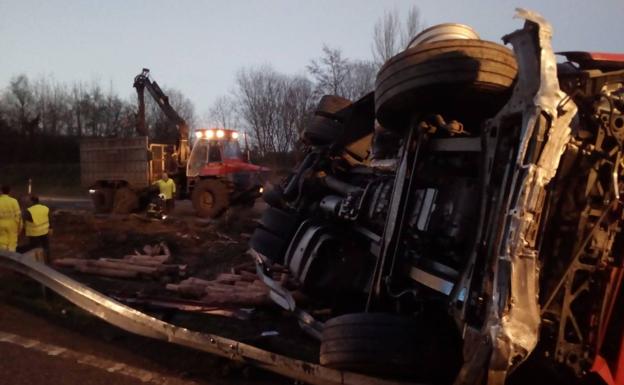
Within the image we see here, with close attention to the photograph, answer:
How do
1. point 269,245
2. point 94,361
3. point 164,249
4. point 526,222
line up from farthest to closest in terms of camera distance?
point 164,249 → point 269,245 → point 94,361 → point 526,222

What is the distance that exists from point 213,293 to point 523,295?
4262mm

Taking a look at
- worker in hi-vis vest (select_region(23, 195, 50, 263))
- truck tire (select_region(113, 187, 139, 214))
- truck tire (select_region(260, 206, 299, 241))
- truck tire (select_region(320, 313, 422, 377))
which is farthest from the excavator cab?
truck tire (select_region(320, 313, 422, 377))

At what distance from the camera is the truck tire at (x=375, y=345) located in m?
2.89

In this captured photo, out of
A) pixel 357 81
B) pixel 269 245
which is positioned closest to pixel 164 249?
pixel 269 245

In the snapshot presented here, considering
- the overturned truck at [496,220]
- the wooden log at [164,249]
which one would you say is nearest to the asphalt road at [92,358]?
the overturned truck at [496,220]

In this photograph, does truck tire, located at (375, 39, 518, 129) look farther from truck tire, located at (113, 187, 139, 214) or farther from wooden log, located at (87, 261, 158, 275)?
truck tire, located at (113, 187, 139, 214)

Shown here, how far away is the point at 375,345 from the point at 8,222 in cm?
692

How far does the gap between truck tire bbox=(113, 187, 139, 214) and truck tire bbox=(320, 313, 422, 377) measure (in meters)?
16.4

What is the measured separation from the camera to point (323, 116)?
18.5 feet

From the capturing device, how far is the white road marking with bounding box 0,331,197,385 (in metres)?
3.93

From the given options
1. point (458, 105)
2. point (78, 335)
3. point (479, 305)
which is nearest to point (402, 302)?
point (479, 305)

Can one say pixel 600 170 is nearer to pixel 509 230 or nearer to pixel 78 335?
pixel 509 230

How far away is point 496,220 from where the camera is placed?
262 centimetres

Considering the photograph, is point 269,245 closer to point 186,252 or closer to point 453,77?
point 453,77
